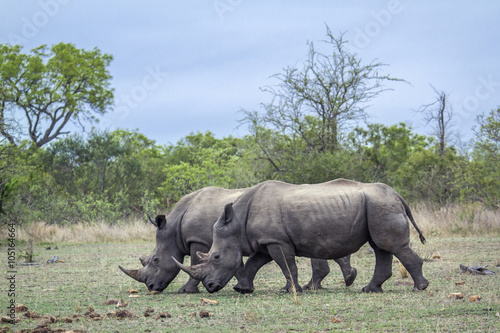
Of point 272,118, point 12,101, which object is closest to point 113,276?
point 272,118

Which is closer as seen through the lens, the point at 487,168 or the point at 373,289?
the point at 373,289

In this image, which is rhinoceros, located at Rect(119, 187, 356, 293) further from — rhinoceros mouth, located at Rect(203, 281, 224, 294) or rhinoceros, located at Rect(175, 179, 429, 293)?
rhinoceros mouth, located at Rect(203, 281, 224, 294)

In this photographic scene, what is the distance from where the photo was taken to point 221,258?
29.8ft

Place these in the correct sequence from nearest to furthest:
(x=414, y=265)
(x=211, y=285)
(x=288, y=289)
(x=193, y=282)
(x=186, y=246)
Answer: (x=414, y=265), (x=211, y=285), (x=288, y=289), (x=193, y=282), (x=186, y=246)

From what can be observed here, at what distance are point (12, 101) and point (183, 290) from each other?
35509 mm

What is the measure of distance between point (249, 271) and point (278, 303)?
1516 mm

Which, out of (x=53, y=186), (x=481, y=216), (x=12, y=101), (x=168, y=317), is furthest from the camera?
(x=12, y=101)

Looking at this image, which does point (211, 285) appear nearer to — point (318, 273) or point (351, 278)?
Answer: point (318, 273)

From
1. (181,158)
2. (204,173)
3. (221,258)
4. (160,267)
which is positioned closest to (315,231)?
(221,258)

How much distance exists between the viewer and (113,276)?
11.8 meters

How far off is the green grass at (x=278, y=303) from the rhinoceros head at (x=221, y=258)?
0.25 meters

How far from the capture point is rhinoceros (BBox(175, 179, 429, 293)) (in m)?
8.88

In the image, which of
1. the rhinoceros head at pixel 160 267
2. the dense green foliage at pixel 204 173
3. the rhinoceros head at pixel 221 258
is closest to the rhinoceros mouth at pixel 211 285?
the rhinoceros head at pixel 221 258

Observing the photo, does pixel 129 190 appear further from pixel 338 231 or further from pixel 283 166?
pixel 338 231
